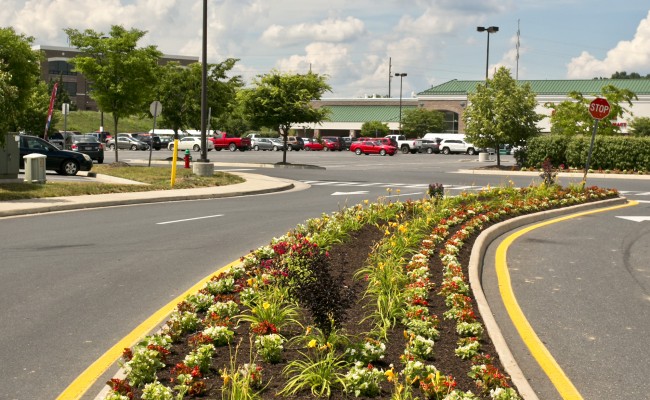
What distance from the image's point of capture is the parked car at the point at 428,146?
7688 centimetres

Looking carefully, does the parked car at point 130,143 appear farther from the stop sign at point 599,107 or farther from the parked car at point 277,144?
the stop sign at point 599,107

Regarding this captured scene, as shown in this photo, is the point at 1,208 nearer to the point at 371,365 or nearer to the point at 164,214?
the point at 164,214

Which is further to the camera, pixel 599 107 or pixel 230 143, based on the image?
pixel 230 143

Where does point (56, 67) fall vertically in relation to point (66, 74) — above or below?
above

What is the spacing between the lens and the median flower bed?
16.1 ft

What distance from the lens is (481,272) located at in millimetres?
10312

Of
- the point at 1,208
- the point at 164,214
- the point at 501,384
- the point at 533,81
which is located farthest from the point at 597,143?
the point at 533,81

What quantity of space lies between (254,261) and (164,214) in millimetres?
8083

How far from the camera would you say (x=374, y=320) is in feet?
21.9

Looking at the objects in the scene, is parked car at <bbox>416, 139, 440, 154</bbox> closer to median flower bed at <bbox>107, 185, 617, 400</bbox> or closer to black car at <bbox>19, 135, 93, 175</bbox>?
black car at <bbox>19, 135, 93, 175</bbox>

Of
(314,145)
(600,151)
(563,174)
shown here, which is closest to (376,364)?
(563,174)

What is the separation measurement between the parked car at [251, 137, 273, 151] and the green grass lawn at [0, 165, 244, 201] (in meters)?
45.6

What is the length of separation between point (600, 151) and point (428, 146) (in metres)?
40.0

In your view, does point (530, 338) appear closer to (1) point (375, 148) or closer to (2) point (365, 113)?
(1) point (375, 148)
